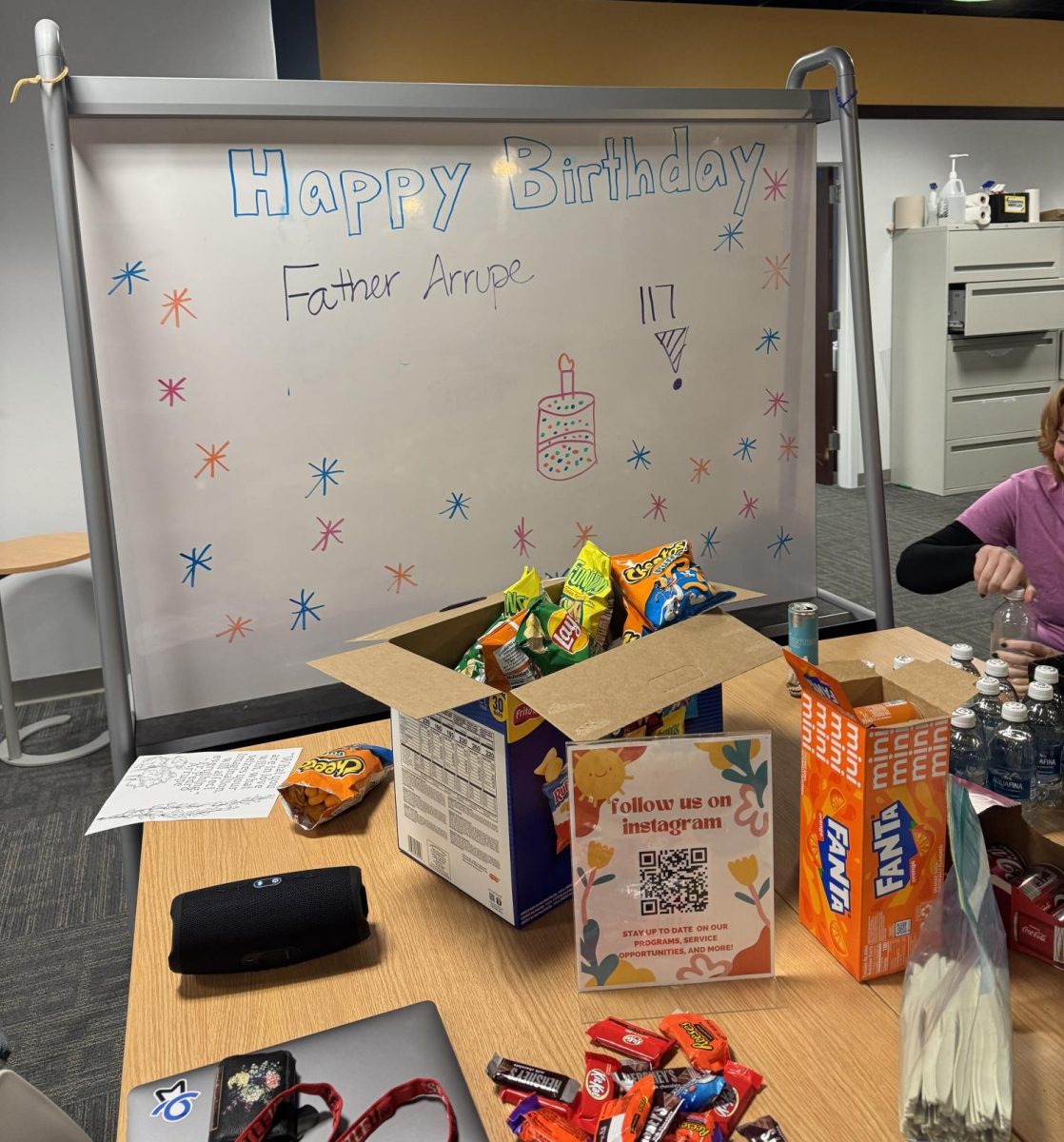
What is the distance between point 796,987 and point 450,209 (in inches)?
58.8

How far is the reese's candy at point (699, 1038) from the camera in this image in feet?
2.58

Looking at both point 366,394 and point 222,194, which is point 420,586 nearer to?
point 366,394

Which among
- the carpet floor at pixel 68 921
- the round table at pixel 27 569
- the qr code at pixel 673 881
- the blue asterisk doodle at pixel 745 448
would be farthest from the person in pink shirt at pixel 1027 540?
the round table at pixel 27 569

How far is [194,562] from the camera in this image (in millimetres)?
1796

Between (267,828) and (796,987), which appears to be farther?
(267,828)

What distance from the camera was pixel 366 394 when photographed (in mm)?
1855

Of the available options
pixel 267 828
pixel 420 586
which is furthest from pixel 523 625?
pixel 420 586

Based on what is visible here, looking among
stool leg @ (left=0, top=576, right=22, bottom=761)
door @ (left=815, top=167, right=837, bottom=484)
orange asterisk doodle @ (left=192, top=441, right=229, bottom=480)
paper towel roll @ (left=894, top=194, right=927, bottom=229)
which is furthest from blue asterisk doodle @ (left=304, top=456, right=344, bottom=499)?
paper towel roll @ (left=894, top=194, right=927, bottom=229)

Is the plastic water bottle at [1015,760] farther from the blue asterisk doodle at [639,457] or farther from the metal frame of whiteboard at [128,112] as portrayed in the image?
the metal frame of whiteboard at [128,112]

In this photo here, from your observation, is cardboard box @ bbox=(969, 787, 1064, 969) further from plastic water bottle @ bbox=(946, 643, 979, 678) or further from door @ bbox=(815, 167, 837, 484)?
door @ bbox=(815, 167, 837, 484)

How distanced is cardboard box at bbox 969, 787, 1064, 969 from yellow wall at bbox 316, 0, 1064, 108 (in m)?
4.38

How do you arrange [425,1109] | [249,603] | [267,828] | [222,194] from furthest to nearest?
[249,603]
[222,194]
[267,828]
[425,1109]

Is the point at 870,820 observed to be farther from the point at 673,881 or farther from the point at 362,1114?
the point at 362,1114

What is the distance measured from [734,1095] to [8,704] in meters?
3.05
